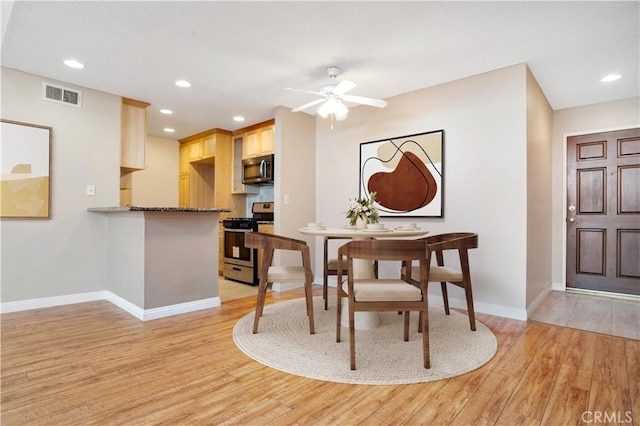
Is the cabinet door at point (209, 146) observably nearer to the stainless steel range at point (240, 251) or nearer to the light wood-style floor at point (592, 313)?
the stainless steel range at point (240, 251)

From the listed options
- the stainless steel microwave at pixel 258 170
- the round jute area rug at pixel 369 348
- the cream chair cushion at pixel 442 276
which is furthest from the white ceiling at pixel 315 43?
the round jute area rug at pixel 369 348

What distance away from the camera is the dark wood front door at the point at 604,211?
3.87 m

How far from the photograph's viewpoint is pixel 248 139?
5.15 meters

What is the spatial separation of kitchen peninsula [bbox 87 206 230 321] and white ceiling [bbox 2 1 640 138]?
1.40 m

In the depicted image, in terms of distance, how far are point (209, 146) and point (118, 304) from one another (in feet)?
9.89

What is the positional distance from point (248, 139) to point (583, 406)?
189 inches

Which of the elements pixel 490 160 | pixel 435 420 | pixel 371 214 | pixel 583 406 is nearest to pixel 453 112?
pixel 490 160

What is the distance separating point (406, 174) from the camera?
3756mm

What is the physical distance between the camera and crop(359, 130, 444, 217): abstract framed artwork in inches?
140

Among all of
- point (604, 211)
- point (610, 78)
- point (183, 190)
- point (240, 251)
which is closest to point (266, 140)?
point (240, 251)

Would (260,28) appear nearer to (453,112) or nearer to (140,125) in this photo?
(453,112)

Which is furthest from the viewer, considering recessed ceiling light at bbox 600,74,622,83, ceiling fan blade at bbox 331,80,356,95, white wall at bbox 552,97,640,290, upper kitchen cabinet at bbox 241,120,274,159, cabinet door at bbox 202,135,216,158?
cabinet door at bbox 202,135,216,158

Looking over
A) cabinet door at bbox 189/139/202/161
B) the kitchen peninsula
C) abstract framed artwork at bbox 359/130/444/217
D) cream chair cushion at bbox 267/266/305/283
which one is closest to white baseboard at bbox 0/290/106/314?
the kitchen peninsula

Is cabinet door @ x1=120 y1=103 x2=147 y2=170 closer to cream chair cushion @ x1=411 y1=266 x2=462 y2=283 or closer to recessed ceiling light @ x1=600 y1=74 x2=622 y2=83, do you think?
cream chair cushion @ x1=411 y1=266 x2=462 y2=283
